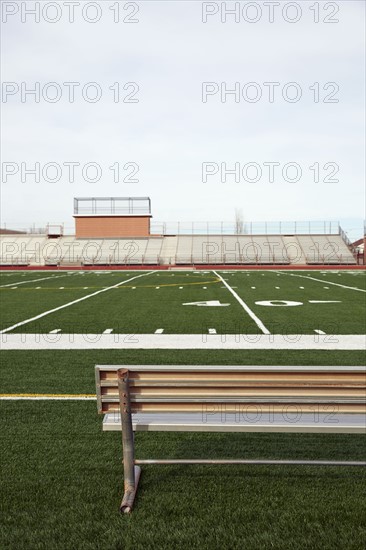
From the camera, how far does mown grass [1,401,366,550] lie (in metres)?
2.78

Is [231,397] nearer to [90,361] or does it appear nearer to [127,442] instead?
[127,442]

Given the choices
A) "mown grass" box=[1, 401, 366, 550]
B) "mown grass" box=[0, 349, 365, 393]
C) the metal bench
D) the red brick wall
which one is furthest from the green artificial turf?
the red brick wall

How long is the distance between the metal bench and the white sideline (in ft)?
17.8

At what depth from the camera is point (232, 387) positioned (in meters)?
3.06

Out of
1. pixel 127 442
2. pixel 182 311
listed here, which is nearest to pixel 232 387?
pixel 127 442

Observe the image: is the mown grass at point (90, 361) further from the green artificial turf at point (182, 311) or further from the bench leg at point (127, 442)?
the bench leg at point (127, 442)

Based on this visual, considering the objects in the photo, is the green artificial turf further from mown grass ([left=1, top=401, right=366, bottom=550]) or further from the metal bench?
the metal bench

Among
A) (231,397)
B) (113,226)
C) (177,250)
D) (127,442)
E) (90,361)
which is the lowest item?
(90,361)

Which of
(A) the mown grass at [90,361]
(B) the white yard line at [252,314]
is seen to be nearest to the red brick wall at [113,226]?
(B) the white yard line at [252,314]

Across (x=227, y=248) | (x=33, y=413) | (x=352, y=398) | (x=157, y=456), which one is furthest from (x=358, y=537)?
(x=227, y=248)

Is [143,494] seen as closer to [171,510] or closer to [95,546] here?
[171,510]

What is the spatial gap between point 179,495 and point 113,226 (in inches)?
2258

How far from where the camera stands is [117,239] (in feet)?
192

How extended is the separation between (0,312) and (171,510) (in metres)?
12.0
